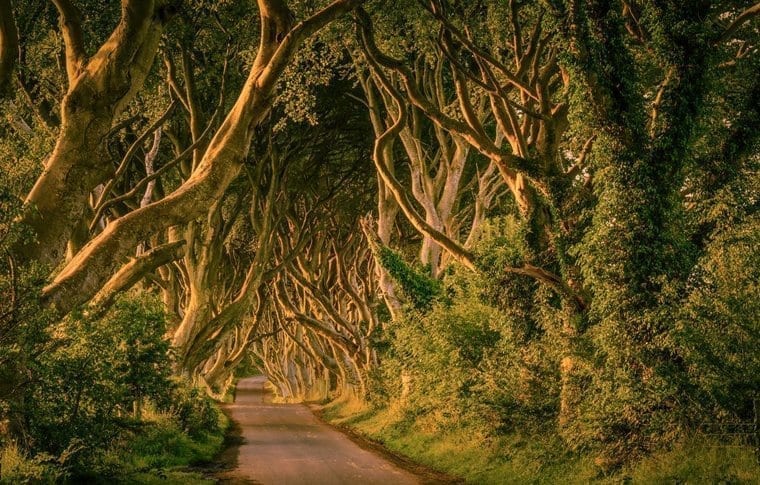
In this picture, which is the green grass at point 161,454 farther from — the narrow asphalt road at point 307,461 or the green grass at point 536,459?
the green grass at point 536,459

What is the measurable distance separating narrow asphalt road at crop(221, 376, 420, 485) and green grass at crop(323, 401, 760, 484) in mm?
1016

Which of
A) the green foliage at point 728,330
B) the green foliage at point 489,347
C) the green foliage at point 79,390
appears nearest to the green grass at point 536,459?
the green foliage at point 489,347

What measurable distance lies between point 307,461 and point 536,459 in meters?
4.99

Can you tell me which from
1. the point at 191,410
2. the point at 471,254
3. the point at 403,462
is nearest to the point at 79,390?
the point at 403,462

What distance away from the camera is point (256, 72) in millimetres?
9961

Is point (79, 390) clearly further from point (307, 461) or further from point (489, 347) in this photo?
point (489, 347)

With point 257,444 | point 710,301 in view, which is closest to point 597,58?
point 710,301

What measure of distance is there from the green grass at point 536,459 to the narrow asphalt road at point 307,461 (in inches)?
40.0

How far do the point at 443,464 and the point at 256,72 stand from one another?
26.5 ft

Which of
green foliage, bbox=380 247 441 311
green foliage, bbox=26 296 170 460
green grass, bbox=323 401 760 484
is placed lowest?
green grass, bbox=323 401 760 484

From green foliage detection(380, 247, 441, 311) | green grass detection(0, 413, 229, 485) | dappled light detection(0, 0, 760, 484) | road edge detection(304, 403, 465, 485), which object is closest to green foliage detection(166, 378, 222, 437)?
dappled light detection(0, 0, 760, 484)

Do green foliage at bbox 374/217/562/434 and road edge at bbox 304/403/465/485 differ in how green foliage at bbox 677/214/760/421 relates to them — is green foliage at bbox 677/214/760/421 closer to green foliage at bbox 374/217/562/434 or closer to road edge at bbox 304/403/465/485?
green foliage at bbox 374/217/562/434

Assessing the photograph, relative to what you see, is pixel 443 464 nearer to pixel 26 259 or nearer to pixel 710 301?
pixel 710 301

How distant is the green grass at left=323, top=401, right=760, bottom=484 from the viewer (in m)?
8.29
